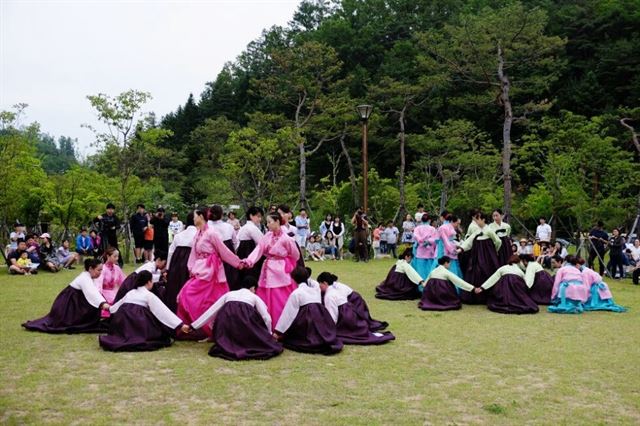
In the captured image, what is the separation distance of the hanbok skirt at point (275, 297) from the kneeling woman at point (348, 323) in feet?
1.65

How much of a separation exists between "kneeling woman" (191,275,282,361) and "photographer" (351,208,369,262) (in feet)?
38.8

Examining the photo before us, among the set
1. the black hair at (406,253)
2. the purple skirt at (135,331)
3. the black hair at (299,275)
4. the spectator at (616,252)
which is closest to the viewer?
the purple skirt at (135,331)

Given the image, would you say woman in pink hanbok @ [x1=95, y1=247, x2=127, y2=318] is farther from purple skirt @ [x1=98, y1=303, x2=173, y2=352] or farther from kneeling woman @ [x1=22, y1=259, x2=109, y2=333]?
purple skirt @ [x1=98, y1=303, x2=173, y2=352]

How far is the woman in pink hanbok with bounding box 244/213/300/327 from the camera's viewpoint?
27.0 feet

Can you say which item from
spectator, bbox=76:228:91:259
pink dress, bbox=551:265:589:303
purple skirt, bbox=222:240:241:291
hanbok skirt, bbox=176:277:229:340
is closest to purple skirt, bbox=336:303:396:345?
purple skirt, bbox=222:240:241:291

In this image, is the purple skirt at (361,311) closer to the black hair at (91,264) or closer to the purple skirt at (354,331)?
the purple skirt at (354,331)

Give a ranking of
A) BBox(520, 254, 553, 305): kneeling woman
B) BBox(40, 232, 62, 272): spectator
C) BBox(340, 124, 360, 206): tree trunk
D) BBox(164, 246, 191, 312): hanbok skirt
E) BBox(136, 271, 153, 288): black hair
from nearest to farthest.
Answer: BBox(136, 271, 153, 288): black hair → BBox(164, 246, 191, 312): hanbok skirt → BBox(520, 254, 553, 305): kneeling woman → BBox(40, 232, 62, 272): spectator → BBox(340, 124, 360, 206): tree trunk

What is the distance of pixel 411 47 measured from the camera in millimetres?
40688

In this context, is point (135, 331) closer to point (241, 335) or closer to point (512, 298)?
point (241, 335)

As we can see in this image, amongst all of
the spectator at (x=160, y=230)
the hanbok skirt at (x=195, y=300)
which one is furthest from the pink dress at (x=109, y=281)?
the spectator at (x=160, y=230)

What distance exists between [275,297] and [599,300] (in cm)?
617

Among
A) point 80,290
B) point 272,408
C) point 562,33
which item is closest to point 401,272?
point 80,290

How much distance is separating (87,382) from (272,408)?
1947 millimetres

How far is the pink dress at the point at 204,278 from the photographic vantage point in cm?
798
